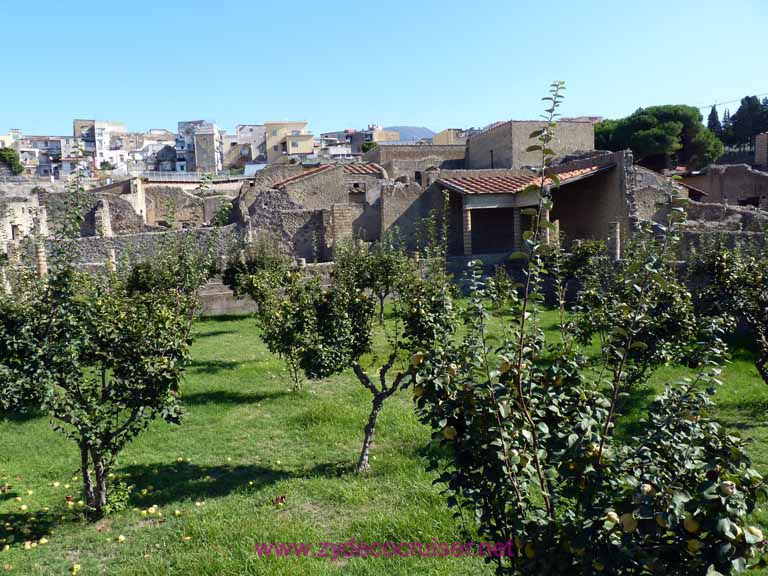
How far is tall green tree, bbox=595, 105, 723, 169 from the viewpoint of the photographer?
44281 mm

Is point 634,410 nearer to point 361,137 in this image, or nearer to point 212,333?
point 212,333

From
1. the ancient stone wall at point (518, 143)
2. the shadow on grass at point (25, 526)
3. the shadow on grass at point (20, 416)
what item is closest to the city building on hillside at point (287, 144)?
the ancient stone wall at point (518, 143)

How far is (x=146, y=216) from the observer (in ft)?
115

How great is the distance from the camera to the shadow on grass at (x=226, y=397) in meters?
10.4

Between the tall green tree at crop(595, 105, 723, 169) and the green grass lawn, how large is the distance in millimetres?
36968

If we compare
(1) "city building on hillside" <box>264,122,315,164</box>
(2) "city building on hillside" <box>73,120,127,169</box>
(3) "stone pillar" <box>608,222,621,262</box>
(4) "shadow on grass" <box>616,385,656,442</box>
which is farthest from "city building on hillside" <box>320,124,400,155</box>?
(4) "shadow on grass" <box>616,385,656,442</box>

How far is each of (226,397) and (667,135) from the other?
41.9m

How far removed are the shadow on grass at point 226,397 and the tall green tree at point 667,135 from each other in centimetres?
4067

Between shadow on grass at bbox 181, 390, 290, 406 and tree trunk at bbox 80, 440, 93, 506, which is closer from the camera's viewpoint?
tree trunk at bbox 80, 440, 93, 506

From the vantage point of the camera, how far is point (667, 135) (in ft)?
144

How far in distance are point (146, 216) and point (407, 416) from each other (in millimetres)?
29802

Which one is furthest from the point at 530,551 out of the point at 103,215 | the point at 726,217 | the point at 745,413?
the point at 103,215

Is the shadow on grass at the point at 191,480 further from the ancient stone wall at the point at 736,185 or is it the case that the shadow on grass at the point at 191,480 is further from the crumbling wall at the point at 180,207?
the ancient stone wall at the point at 736,185

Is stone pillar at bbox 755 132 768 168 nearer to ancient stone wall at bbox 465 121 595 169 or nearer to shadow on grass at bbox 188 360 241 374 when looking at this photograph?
ancient stone wall at bbox 465 121 595 169
